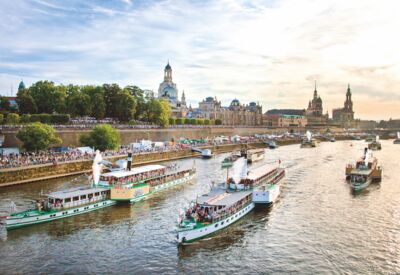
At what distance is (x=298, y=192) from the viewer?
52.1m

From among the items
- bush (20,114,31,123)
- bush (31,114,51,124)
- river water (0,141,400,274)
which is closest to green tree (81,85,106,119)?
bush (31,114,51,124)

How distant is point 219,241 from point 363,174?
32.3m

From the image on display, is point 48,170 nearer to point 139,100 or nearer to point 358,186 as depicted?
point 358,186

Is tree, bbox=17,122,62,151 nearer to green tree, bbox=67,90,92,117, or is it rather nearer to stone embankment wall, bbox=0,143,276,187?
stone embankment wall, bbox=0,143,276,187

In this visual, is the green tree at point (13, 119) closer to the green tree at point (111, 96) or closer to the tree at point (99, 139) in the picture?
the tree at point (99, 139)

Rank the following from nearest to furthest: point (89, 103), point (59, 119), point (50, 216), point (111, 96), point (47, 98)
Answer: point (50, 216)
point (59, 119)
point (47, 98)
point (89, 103)
point (111, 96)

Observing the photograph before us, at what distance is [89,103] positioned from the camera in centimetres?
9694

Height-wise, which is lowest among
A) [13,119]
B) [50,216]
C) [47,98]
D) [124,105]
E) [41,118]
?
[50,216]

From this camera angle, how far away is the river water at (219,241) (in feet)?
90.4

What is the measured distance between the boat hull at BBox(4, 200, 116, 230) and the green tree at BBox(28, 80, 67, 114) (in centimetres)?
5602

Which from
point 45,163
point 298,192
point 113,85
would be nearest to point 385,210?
point 298,192

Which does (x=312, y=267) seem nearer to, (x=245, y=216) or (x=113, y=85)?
(x=245, y=216)

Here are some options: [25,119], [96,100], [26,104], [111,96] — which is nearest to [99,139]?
[25,119]

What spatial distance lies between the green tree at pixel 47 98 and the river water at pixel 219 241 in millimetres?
47007
